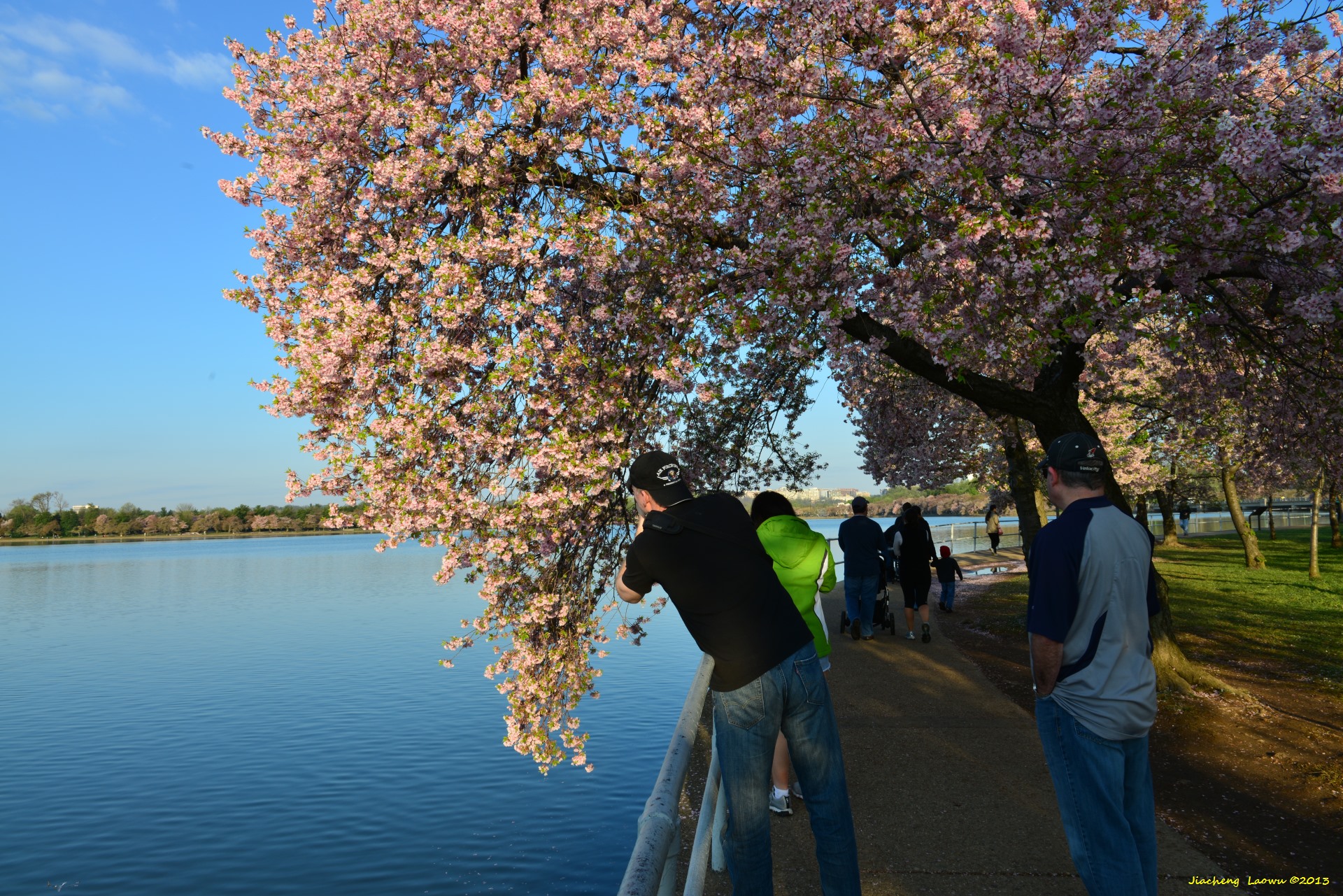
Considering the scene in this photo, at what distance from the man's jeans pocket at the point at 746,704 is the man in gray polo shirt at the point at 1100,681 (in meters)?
1.12

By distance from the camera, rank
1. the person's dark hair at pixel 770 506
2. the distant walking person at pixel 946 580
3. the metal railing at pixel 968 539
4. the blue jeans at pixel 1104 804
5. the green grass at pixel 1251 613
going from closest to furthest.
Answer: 1. the blue jeans at pixel 1104 804
2. the person's dark hair at pixel 770 506
3. the green grass at pixel 1251 613
4. the distant walking person at pixel 946 580
5. the metal railing at pixel 968 539

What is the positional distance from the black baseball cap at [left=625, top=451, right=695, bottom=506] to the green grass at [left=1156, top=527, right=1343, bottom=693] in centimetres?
995

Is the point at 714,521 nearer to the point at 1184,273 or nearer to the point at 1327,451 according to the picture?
the point at 1184,273

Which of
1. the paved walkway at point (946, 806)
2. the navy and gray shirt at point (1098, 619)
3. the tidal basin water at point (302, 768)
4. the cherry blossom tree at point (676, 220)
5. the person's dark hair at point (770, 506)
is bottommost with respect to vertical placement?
the tidal basin water at point (302, 768)

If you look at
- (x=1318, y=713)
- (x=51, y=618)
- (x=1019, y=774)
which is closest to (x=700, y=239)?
(x=1019, y=774)

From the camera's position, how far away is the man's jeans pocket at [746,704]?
364 cm

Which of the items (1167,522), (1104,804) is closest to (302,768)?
(1104,804)

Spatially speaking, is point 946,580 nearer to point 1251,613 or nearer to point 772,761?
point 1251,613

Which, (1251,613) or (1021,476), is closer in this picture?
(1251,613)

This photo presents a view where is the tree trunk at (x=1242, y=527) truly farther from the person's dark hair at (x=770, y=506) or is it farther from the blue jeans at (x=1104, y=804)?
the blue jeans at (x=1104, y=804)

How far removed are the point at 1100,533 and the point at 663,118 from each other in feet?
23.8

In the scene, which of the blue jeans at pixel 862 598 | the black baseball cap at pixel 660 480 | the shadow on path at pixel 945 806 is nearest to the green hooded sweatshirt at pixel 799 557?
the shadow on path at pixel 945 806

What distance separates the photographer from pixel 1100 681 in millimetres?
3383

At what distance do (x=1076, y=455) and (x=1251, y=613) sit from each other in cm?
1682
